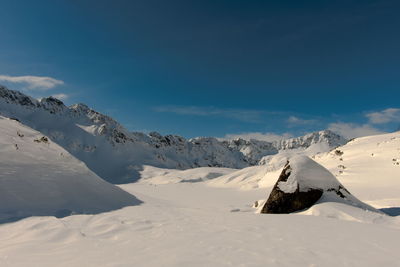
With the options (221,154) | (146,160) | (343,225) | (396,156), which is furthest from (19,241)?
(221,154)

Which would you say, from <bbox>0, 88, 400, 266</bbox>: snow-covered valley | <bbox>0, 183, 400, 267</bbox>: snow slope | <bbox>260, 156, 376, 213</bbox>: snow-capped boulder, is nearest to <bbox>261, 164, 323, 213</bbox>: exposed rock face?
<bbox>260, 156, 376, 213</bbox>: snow-capped boulder

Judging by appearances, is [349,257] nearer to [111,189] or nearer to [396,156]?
[111,189]

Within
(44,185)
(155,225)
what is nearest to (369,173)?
(155,225)

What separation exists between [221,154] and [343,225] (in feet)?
572

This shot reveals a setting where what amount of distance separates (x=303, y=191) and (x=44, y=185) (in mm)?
7509

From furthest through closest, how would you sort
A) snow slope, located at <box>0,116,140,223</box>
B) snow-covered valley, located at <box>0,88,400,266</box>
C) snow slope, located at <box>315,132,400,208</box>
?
snow slope, located at <box>315,132,400,208</box> → snow slope, located at <box>0,116,140,223</box> → snow-covered valley, located at <box>0,88,400,266</box>

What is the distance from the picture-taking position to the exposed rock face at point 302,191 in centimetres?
870

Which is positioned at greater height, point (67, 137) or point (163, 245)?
point (67, 137)

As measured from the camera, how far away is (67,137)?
8856cm

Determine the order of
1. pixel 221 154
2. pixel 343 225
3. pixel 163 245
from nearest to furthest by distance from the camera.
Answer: pixel 163 245, pixel 343 225, pixel 221 154

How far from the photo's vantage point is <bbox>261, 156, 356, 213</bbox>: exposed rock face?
870 centimetres

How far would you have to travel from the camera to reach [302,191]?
28.7 feet

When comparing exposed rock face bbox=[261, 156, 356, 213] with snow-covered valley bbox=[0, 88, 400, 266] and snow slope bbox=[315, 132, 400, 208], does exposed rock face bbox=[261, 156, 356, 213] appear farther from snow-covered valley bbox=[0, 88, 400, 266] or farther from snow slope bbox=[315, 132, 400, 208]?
snow slope bbox=[315, 132, 400, 208]

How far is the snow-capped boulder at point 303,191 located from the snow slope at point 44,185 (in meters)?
4.78
